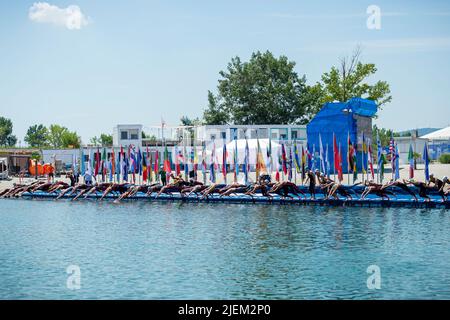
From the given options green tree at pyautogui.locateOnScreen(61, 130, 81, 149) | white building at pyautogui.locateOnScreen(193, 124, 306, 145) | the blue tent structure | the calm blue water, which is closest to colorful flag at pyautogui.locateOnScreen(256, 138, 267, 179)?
the calm blue water

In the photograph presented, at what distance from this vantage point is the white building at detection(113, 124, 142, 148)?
104750mm

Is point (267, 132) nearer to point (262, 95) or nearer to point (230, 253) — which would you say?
point (262, 95)

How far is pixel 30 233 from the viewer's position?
122 ft

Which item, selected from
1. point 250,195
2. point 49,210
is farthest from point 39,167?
point 250,195

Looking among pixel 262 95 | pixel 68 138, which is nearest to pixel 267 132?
pixel 262 95

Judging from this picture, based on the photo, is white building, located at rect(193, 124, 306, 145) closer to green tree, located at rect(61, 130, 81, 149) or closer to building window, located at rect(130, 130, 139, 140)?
building window, located at rect(130, 130, 139, 140)

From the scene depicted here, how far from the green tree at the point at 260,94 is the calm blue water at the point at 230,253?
71.3 m

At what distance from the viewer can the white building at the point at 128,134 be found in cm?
10475

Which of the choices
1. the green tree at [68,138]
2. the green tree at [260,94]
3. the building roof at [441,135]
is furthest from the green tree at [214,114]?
the green tree at [68,138]

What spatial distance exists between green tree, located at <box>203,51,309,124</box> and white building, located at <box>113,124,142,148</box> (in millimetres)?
18229

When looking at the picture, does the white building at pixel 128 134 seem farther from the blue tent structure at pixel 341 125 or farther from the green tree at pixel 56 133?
the green tree at pixel 56 133

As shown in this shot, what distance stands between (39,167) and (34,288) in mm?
63002

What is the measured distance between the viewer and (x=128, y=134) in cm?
10556
